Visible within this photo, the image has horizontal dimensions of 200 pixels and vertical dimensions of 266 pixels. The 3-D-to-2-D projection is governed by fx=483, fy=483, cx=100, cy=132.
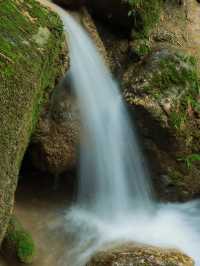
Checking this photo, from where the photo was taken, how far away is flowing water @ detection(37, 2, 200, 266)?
19.5 ft

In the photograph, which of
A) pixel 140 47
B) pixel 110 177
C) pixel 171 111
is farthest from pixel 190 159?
pixel 140 47

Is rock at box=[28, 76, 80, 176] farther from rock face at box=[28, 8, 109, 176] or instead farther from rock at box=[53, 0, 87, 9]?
rock at box=[53, 0, 87, 9]

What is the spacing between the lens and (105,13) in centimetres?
750

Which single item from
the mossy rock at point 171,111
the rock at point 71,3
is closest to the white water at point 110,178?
the mossy rock at point 171,111

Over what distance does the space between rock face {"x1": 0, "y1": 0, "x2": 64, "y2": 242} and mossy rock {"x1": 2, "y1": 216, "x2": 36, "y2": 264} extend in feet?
3.00

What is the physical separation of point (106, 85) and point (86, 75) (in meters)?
0.43

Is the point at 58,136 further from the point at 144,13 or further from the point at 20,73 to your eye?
the point at 144,13

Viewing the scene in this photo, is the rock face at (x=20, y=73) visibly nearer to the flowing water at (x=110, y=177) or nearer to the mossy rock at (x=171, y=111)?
the flowing water at (x=110, y=177)

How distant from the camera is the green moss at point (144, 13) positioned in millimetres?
7348

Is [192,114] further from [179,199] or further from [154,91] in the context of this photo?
[179,199]

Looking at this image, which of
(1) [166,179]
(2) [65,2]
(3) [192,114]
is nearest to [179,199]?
(1) [166,179]

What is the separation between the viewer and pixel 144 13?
7.56m

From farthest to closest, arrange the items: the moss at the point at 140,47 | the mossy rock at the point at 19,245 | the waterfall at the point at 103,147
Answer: the moss at the point at 140,47 < the waterfall at the point at 103,147 < the mossy rock at the point at 19,245

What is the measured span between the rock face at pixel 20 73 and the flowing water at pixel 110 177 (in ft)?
3.15
